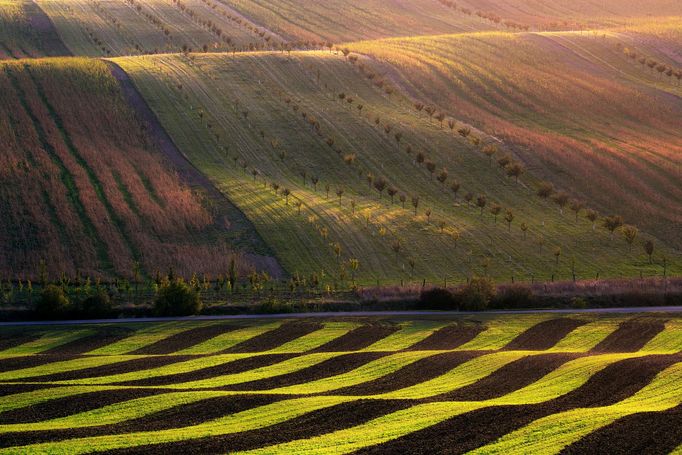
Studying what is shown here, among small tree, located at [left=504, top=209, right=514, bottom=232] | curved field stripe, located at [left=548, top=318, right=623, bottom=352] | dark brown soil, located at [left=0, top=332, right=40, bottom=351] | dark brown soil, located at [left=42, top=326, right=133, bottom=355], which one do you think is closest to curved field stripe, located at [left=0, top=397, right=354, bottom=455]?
dark brown soil, located at [left=42, top=326, right=133, bottom=355]

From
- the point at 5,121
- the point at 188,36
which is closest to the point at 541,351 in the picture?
the point at 5,121

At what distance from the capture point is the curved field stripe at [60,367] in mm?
45094

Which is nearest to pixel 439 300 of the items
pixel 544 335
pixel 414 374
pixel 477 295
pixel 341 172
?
pixel 477 295

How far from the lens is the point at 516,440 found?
1325 inches

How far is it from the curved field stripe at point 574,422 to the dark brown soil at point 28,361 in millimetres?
24511

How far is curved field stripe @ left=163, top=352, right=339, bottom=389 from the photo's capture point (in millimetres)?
43562

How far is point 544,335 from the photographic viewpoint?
5462 cm

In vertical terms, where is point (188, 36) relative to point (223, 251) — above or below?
above

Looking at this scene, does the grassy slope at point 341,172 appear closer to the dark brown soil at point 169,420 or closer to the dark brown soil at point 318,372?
the dark brown soil at point 318,372

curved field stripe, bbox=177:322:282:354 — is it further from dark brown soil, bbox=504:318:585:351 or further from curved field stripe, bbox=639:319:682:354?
curved field stripe, bbox=639:319:682:354

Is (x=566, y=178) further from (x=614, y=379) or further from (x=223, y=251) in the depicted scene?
(x=614, y=379)

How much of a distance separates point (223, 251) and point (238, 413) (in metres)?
35.2

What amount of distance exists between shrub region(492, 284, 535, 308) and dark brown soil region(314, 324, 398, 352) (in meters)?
9.12

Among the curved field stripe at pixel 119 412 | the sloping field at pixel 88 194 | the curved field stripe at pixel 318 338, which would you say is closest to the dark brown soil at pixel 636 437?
the curved field stripe at pixel 119 412
